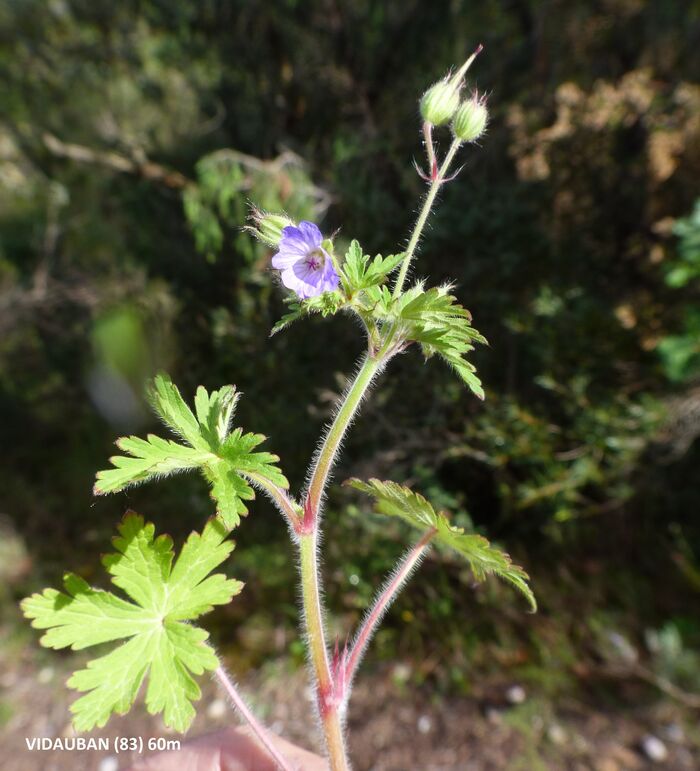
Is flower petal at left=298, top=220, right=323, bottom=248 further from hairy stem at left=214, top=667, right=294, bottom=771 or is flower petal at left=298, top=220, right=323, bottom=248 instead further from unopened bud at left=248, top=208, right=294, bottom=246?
hairy stem at left=214, top=667, right=294, bottom=771

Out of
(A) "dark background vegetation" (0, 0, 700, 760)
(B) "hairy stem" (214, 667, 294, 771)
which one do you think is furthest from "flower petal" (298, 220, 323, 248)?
(A) "dark background vegetation" (0, 0, 700, 760)

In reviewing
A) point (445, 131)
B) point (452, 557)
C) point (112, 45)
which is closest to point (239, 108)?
point (445, 131)

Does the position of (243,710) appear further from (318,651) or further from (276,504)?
(276,504)

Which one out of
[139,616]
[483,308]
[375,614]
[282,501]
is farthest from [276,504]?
[483,308]

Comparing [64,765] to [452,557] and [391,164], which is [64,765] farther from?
[391,164]

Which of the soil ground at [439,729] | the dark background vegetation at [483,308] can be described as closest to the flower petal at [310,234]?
the dark background vegetation at [483,308]

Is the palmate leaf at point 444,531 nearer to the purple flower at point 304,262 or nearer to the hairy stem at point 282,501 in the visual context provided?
the hairy stem at point 282,501
